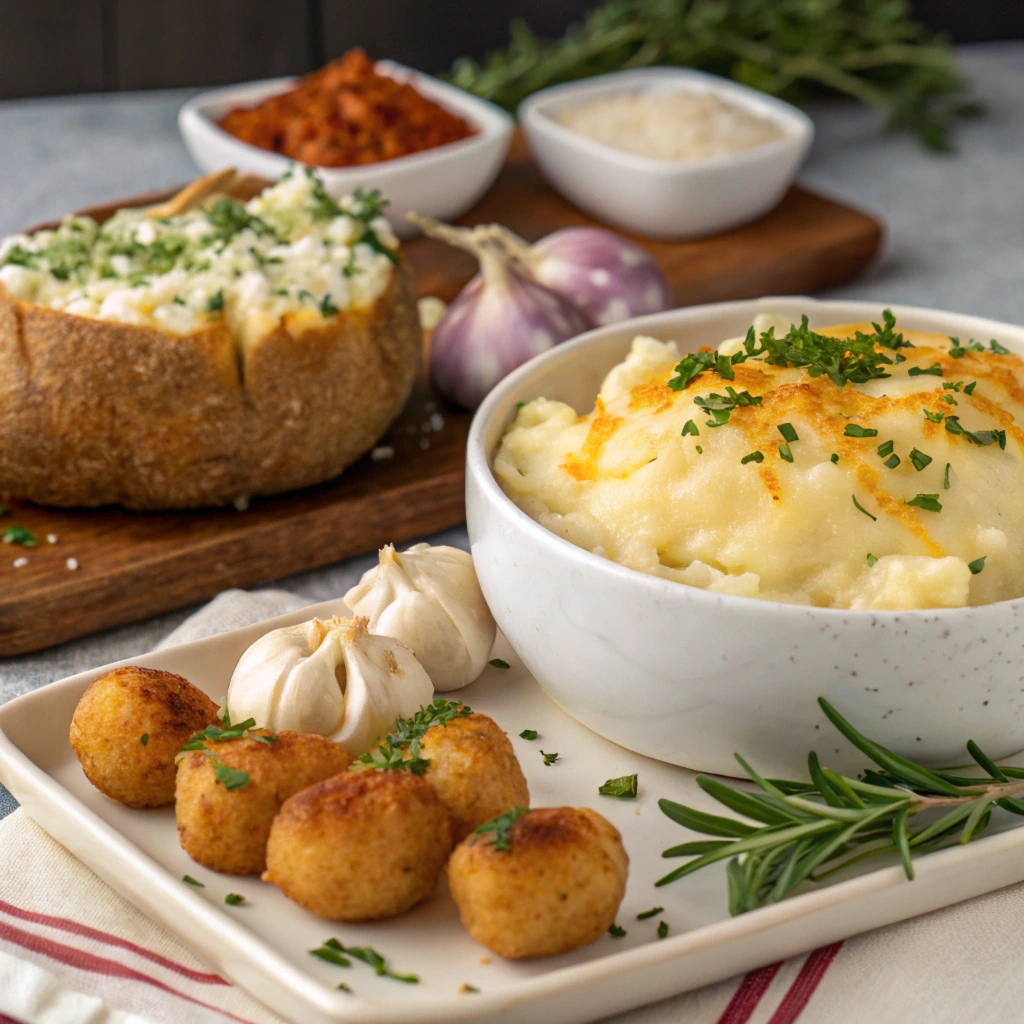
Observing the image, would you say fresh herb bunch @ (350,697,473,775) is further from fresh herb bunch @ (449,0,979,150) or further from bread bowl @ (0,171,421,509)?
fresh herb bunch @ (449,0,979,150)

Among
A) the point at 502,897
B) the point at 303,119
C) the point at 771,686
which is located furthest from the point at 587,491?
the point at 303,119

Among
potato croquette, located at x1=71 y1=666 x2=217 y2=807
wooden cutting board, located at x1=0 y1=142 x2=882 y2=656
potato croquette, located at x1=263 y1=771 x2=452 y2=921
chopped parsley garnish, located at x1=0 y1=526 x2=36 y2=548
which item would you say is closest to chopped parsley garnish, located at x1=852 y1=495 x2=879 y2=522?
potato croquette, located at x1=263 y1=771 x2=452 y2=921

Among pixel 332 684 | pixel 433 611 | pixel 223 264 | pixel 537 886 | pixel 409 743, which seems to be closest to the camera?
pixel 537 886

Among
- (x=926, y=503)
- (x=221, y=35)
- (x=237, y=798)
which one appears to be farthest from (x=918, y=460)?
(x=221, y=35)

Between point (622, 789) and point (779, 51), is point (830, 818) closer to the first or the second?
point (622, 789)

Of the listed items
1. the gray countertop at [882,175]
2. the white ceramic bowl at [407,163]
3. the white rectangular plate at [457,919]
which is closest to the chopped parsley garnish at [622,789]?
the white rectangular plate at [457,919]

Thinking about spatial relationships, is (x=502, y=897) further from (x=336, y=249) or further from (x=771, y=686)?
(x=336, y=249)
